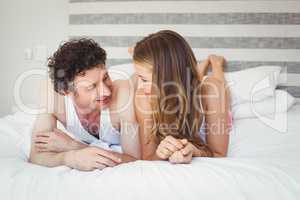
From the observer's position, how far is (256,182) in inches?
34.6

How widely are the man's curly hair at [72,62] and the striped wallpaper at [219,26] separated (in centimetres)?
103

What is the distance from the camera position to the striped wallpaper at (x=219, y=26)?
2176mm

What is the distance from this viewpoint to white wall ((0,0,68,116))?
2516 mm

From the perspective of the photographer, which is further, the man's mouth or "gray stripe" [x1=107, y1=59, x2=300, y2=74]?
"gray stripe" [x1=107, y1=59, x2=300, y2=74]

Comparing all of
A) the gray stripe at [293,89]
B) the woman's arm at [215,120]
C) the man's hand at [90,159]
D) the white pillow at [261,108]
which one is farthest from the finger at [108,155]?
the gray stripe at [293,89]

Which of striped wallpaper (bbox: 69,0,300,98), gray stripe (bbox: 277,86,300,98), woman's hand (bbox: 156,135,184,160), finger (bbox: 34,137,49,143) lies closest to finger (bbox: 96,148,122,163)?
woman's hand (bbox: 156,135,184,160)

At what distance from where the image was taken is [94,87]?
1247 millimetres

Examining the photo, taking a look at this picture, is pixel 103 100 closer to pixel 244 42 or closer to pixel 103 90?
A: pixel 103 90

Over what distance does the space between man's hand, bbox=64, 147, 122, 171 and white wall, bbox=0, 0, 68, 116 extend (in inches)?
66.7

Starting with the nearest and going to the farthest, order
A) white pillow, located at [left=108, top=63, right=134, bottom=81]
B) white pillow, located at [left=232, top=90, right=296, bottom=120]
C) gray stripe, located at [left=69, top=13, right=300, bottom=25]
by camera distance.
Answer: white pillow, located at [left=232, top=90, right=296, bottom=120] < white pillow, located at [left=108, top=63, right=134, bottom=81] < gray stripe, located at [left=69, top=13, right=300, bottom=25]

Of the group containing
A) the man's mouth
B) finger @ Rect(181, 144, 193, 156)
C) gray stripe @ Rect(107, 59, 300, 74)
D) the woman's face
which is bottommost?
finger @ Rect(181, 144, 193, 156)

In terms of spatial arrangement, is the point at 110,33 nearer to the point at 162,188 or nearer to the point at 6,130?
the point at 6,130

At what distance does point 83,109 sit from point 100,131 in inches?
4.7

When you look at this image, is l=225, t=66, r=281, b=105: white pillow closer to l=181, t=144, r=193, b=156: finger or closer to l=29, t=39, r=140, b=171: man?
l=29, t=39, r=140, b=171: man
